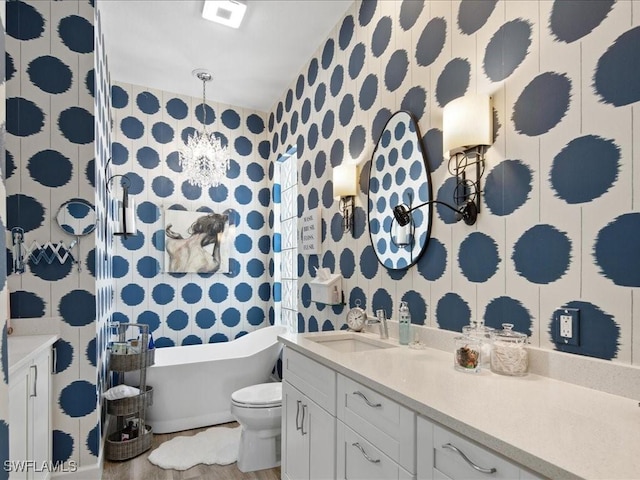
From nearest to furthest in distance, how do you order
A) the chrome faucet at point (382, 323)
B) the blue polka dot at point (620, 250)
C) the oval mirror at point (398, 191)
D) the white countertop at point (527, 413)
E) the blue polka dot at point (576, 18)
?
the white countertop at point (527, 413) → the blue polka dot at point (620, 250) → the blue polka dot at point (576, 18) → the oval mirror at point (398, 191) → the chrome faucet at point (382, 323)

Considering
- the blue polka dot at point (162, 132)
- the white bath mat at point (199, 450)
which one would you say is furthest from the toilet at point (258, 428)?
the blue polka dot at point (162, 132)

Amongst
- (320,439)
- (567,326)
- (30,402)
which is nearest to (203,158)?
(30,402)

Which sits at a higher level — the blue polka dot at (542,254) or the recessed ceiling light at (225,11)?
the recessed ceiling light at (225,11)

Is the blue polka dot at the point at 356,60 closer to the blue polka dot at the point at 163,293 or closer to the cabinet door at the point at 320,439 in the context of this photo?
the cabinet door at the point at 320,439

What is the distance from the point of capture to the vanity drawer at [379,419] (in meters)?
1.19

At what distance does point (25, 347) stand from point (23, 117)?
1393 mm

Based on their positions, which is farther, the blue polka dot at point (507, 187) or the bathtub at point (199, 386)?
the bathtub at point (199, 386)

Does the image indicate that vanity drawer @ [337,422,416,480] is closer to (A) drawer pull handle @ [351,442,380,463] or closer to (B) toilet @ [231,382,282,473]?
(A) drawer pull handle @ [351,442,380,463]

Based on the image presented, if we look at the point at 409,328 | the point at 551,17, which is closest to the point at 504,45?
the point at 551,17

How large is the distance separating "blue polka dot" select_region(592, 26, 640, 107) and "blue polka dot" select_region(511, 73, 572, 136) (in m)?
0.11

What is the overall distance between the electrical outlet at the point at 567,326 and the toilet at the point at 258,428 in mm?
1763

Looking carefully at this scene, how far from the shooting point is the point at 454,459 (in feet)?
3.31

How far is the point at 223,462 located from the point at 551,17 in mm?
3011

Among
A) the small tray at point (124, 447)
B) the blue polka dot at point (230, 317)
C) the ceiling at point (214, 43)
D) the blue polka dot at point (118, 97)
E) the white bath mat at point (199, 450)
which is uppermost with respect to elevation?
the ceiling at point (214, 43)
